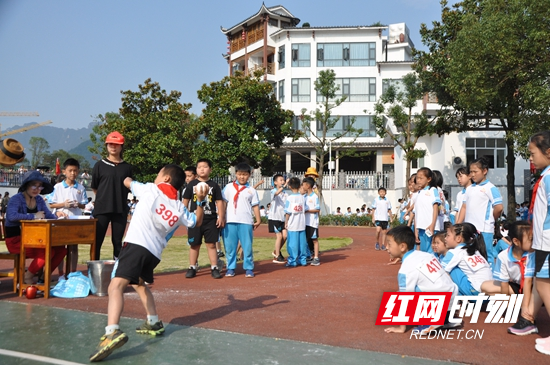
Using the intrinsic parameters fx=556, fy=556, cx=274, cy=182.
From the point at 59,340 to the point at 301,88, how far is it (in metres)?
42.4

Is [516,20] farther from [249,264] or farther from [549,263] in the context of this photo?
[549,263]

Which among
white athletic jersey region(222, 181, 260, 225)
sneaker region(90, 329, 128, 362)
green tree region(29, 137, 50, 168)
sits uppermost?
green tree region(29, 137, 50, 168)

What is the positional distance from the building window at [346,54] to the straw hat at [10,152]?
3988 cm

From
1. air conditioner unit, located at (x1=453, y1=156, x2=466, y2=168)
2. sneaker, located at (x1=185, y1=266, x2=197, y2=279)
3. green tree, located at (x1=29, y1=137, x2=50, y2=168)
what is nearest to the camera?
sneaker, located at (x1=185, y1=266, x2=197, y2=279)

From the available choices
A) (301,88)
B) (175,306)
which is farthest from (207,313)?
(301,88)

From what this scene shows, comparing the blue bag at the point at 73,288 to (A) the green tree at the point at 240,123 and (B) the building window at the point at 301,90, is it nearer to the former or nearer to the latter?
(A) the green tree at the point at 240,123

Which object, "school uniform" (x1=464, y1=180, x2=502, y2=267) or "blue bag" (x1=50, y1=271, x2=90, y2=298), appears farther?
"school uniform" (x1=464, y1=180, x2=502, y2=267)

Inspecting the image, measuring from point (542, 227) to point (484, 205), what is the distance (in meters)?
3.54

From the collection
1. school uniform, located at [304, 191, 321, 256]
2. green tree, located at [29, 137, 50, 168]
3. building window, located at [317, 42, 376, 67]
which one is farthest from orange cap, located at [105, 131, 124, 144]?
green tree, located at [29, 137, 50, 168]

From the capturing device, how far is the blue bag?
730 cm

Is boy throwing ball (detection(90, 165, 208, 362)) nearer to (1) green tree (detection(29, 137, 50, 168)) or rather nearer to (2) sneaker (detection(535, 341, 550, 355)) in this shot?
(2) sneaker (detection(535, 341, 550, 355))

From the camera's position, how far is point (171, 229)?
5.34m

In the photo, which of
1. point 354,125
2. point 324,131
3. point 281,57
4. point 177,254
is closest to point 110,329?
point 177,254

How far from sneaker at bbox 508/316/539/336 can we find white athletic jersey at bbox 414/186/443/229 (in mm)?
3463
